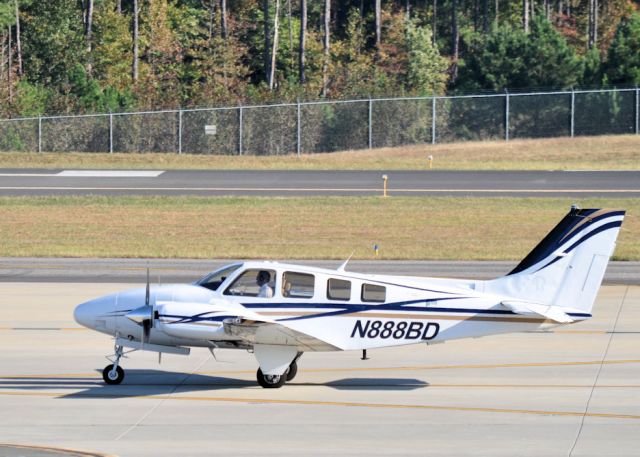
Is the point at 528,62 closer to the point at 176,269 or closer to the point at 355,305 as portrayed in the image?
the point at 176,269

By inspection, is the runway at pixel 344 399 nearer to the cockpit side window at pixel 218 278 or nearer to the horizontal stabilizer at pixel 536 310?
the horizontal stabilizer at pixel 536 310

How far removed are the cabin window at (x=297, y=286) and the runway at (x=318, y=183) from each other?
32101 millimetres

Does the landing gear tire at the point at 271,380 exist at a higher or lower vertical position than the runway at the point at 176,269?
lower

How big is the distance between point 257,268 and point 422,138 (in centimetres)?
5169

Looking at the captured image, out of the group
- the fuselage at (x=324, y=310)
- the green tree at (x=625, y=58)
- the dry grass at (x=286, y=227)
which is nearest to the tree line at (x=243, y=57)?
the green tree at (x=625, y=58)

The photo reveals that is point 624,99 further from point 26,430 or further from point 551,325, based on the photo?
point 26,430

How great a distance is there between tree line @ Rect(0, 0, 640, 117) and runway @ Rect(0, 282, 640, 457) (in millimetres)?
51244

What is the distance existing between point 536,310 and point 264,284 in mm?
4535

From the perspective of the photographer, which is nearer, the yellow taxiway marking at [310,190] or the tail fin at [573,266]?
the tail fin at [573,266]

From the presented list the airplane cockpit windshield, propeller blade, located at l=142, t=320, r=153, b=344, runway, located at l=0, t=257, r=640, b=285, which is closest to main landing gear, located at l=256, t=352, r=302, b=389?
the airplane cockpit windshield

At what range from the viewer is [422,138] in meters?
69.9

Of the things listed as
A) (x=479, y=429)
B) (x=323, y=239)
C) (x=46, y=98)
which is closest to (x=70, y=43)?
(x=46, y=98)

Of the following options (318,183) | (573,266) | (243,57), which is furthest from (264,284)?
(243,57)

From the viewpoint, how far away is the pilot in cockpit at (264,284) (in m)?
19.1
